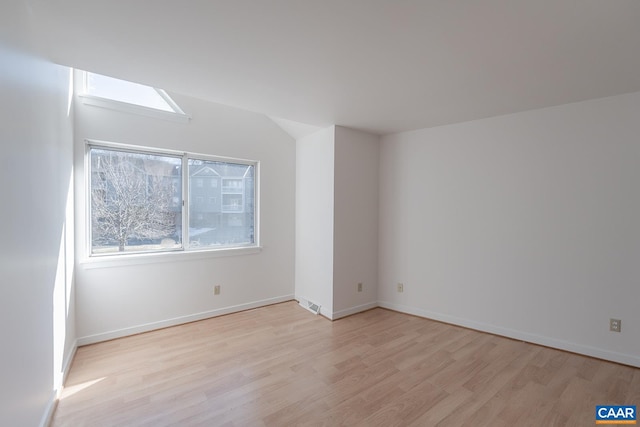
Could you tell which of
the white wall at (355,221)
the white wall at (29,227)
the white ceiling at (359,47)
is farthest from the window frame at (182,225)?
the white wall at (355,221)

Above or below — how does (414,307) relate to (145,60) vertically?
below

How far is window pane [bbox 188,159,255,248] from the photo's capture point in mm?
3350

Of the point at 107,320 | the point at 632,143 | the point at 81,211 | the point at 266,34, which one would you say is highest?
the point at 266,34

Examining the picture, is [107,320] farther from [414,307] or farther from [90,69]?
[414,307]

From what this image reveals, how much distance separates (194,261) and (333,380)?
85.2 inches

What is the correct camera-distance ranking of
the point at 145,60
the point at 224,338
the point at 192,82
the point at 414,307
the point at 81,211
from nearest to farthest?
1. the point at 145,60
2. the point at 192,82
3. the point at 81,211
4. the point at 224,338
5. the point at 414,307

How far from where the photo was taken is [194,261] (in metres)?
3.24

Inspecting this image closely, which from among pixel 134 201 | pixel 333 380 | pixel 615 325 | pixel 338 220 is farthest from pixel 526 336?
pixel 134 201

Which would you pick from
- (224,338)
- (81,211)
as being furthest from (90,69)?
(224,338)

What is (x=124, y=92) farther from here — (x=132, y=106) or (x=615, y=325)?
(x=615, y=325)

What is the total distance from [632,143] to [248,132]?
4.05 m

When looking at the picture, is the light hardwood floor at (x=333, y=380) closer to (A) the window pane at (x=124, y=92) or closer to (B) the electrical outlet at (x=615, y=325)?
(B) the electrical outlet at (x=615, y=325)

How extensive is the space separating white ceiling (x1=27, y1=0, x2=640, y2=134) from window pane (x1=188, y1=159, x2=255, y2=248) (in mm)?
1163

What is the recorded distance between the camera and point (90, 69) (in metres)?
2.06
